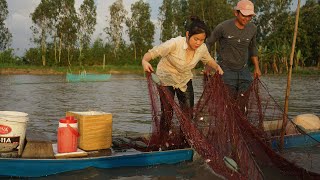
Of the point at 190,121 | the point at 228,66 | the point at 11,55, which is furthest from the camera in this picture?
the point at 11,55

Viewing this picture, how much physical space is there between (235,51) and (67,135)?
Result: 111 inches

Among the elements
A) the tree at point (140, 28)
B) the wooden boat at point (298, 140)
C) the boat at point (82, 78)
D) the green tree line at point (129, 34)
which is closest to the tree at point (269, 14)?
the green tree line at point (129, 34)

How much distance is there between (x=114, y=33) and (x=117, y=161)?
52159mm

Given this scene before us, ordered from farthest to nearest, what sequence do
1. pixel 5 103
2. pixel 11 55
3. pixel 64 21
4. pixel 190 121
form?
1. pixel 64 21
2. pixel 11 55
3. pixel 5 103
4. pixel 190 121

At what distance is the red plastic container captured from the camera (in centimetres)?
509

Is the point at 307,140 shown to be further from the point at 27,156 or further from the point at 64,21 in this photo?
the point at 64,21

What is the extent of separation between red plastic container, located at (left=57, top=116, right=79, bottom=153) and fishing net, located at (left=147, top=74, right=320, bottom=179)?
1.08 meters

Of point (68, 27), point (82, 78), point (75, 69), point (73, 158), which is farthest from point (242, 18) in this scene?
point (68, 27)

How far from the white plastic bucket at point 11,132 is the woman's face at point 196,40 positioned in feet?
7.31

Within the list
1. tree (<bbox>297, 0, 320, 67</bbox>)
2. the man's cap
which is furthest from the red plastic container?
tree (<bbox>297, 0, 320, 67</bbox>)

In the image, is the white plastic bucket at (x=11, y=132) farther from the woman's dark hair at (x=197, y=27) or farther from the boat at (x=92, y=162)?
the woman's dark hair at (x=197, y=27)

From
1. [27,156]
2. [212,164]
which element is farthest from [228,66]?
[27,156]

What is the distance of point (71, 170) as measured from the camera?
16.8 ft

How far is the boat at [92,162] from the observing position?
4.76 metres
